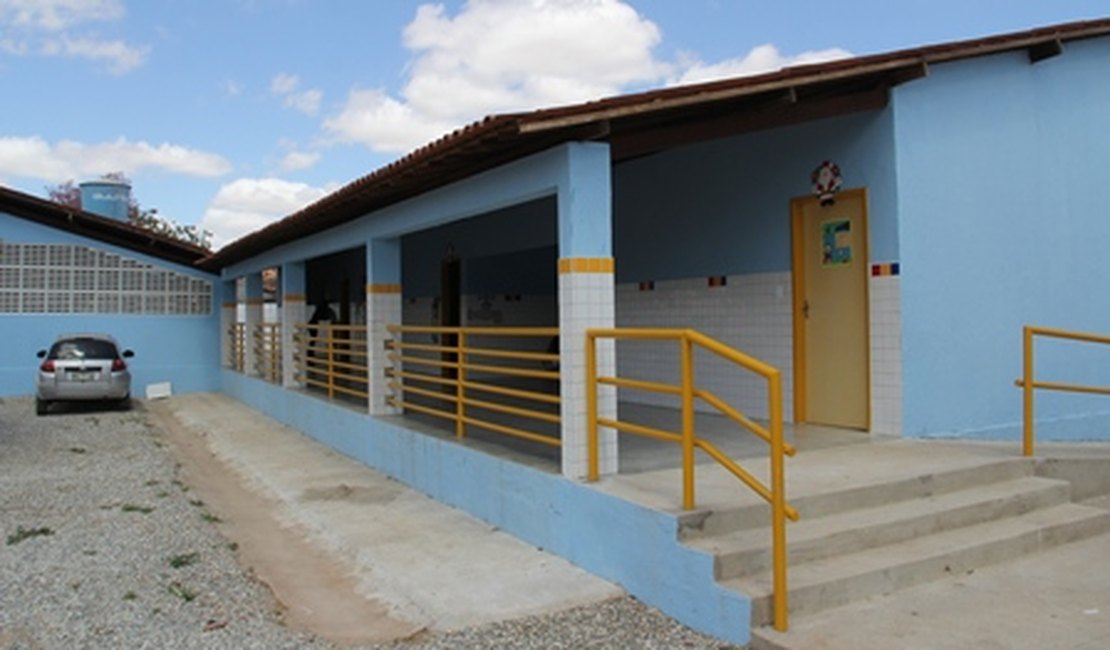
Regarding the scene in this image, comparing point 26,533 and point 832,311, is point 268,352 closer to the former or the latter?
point 26,533

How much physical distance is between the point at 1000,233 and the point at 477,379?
9.14 metres

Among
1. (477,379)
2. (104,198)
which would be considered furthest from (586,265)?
(104,198)

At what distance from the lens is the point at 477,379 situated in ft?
48.0

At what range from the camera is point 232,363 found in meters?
18.8

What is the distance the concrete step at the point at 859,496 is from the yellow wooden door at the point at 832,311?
139cm

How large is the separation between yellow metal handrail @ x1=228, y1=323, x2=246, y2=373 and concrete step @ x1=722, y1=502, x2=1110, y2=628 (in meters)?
14.4

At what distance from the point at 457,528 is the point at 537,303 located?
867 cm

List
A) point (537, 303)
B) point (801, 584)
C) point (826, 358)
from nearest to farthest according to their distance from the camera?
1. point (801, 584)
2. point (826, 358)
3. point (537, 303)

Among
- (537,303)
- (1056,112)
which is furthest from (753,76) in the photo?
(537,303)

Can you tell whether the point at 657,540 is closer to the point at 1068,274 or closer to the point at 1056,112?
the point at 1068,274

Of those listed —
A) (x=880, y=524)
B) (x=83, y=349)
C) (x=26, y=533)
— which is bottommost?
(x=26, y=533)

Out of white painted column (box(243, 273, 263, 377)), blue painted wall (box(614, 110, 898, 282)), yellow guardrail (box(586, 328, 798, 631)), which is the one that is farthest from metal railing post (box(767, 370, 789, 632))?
white painted column (box(243, 273, 263, 377))

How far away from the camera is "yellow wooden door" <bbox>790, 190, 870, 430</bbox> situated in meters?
7.20

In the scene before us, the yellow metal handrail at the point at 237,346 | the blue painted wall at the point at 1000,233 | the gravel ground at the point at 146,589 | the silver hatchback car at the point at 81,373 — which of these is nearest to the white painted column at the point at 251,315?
the yellow metal handrail at the point at 237,346
